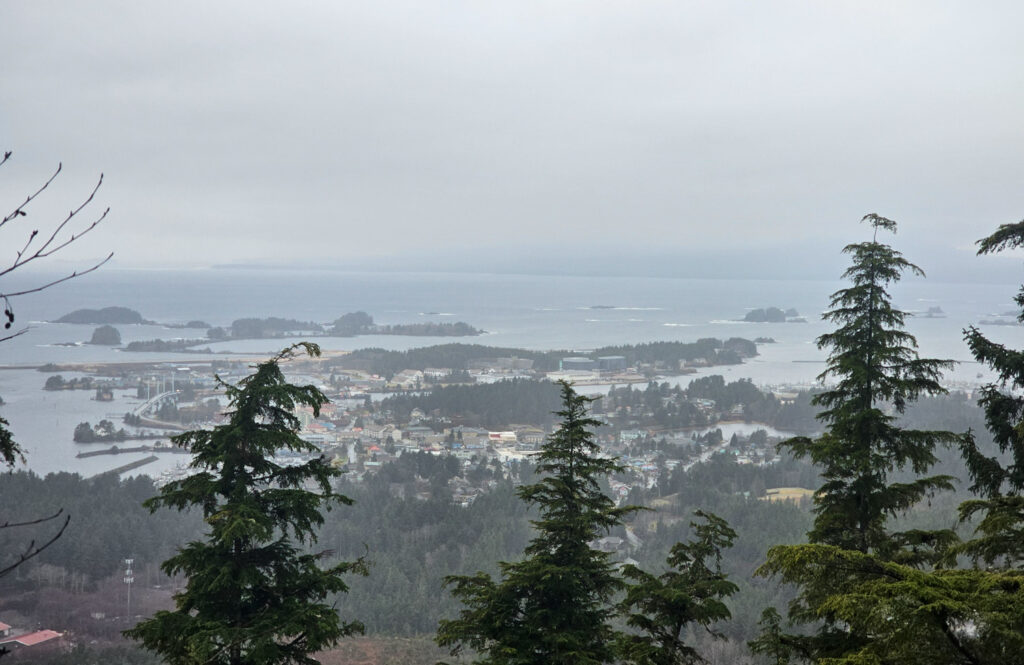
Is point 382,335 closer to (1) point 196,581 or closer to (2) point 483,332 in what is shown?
(2) point 483,332

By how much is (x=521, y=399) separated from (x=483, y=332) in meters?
49.4

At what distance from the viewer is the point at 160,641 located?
18.5ft

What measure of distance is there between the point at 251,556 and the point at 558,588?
2652 millimetres

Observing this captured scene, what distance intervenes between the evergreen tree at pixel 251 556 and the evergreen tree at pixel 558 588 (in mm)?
1138

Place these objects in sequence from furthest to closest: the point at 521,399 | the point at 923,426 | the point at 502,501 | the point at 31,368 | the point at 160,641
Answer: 1. the point at 31,368
2. the point at 521,399
3. the point at 923,426
4. the point at 502,501
5. the point at 160,641

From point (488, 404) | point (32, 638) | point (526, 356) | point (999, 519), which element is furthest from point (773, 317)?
point (999, 519)

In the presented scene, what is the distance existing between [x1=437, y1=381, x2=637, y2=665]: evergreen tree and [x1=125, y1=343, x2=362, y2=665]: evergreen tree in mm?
1138

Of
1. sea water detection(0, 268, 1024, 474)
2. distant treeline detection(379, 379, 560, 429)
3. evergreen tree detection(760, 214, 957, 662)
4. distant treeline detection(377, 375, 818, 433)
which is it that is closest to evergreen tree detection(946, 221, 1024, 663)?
evergreen tree detection(760, 214, 957, 662)

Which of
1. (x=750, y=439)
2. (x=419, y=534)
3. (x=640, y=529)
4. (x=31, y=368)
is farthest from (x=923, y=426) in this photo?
(x=31, y=368)

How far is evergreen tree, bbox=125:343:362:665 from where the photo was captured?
5.59 metres

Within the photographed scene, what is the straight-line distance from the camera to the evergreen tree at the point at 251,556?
18.3ft

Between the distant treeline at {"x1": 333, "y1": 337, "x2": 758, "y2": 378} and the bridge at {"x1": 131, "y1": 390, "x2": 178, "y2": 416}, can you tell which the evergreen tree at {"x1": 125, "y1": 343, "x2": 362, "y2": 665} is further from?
the distant treeline at {"x1": 333, "y1": 337, "x2": 758, "y2": 378}

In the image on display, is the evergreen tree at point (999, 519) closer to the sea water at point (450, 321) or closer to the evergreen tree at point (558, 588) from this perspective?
the evergreen tree at point (558, 588)

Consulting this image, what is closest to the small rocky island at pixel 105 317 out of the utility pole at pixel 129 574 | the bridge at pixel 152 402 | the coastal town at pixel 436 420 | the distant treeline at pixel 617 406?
the coastal town at pixel 436 420
